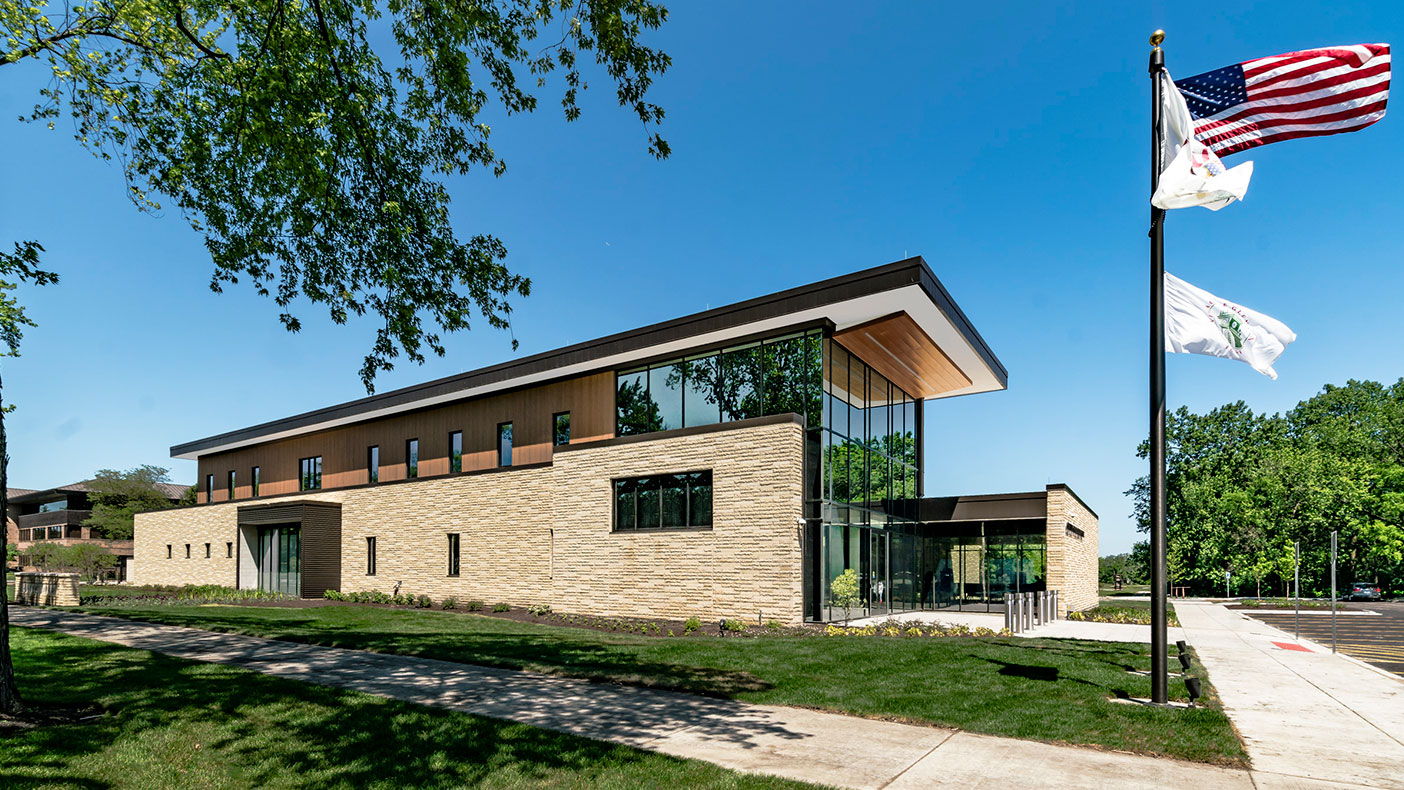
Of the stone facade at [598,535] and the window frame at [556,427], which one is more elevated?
the window frame at [556,427]

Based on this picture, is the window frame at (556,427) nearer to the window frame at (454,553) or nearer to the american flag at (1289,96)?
the window frame at (454,553)

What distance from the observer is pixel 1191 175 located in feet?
29.2

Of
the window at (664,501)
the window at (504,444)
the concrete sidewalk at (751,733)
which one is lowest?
A: the concrete sidewalk at (751,733)

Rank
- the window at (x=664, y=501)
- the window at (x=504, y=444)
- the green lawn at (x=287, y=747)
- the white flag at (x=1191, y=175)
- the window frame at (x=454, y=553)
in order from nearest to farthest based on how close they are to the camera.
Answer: the green lawn at (x=287, y=747), the white flag at (x=1191, y=175), the window at (x=664, y=501), the window at (x=504, y=444), the window frame at (x=454, y=553)

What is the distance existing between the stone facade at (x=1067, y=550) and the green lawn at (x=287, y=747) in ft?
69.6

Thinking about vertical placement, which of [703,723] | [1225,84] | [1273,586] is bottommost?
[1273,586]

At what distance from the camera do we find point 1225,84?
9.45m

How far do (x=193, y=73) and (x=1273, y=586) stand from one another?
6605 centimetres

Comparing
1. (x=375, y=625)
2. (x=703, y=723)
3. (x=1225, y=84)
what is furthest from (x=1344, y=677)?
(x=375, y=625)

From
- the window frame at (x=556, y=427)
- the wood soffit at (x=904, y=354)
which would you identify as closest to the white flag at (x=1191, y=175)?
the wood soffit at (x=904, y=354)

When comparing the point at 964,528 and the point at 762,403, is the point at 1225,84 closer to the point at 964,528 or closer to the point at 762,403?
the point at 762,403

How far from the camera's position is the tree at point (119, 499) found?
199 ft

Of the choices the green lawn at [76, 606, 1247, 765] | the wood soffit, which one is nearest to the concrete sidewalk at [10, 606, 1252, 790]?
the green lawn at [76, 606, 1247, 765]

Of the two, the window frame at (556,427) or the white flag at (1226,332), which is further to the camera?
the window frame at (556,427)
